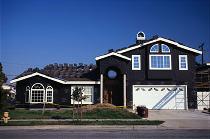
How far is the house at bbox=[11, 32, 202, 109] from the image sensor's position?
2970 centimetres

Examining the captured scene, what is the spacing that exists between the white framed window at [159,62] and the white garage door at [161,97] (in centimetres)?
193

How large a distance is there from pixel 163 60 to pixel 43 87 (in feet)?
40.7

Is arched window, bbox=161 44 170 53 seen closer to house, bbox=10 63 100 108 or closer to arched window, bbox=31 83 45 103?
house, bbox=10 63 100 108

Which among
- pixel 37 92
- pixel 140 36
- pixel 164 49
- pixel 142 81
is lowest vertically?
pixel 37 92

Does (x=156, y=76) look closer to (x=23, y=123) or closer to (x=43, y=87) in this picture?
(x=43, y=87)

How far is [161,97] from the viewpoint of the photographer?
29984 mm

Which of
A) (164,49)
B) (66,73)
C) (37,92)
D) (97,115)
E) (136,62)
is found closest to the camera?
(97,115)

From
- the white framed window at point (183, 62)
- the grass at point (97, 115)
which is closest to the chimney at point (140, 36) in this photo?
the white framed window at point (183, 62)

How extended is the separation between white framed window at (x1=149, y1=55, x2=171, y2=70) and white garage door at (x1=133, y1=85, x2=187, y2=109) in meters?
1.93

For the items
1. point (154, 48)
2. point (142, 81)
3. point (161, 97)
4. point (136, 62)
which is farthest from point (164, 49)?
point (161, 97)

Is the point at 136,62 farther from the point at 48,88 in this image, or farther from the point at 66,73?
the point at 48,88

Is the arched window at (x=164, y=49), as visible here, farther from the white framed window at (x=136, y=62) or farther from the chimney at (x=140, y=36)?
the chimney at (x=140, y=36)

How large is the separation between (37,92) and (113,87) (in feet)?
Result: 25.8

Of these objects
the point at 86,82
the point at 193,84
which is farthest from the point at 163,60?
the point at 86,82
